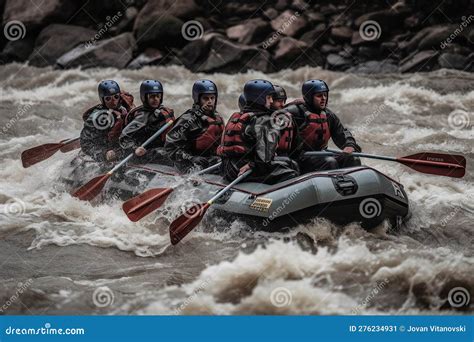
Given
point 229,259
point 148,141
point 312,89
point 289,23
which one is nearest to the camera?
point 229,259

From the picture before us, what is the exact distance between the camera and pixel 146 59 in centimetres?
1595

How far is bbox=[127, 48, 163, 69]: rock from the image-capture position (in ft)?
51.9

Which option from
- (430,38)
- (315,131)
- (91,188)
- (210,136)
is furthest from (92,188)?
(430,38)

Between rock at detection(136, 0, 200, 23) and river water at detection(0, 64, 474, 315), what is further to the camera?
rock at detection(136, 0, 200, 23)

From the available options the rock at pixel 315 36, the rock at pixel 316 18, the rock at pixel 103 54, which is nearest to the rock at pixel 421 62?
the rock at pixel 315 36

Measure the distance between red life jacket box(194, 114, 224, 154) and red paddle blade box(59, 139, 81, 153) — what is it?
2217mm

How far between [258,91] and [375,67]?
29.8ft

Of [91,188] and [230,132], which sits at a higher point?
[230,132]

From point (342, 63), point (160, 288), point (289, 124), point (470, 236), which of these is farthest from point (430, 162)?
point (342, 63)

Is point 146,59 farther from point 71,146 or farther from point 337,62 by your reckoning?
point 71,146

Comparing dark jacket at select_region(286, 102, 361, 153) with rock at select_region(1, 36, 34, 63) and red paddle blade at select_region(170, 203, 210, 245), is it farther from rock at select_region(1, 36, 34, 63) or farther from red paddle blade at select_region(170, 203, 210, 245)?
rock at select_region(1, 36, 34, 63)

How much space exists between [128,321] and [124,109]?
14.2 ft

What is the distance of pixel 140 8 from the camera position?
57.3ft

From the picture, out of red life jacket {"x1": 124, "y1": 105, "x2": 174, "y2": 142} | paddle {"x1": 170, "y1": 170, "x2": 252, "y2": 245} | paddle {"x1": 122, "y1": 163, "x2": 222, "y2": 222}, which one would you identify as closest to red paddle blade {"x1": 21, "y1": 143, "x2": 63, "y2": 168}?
red life jacket {"x1": 124, "y1": 105, "x2": 174, "y2": 142}
